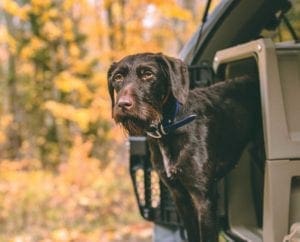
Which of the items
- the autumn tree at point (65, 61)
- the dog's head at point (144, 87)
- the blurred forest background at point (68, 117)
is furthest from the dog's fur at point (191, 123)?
the autumn tree at point (65, 61)

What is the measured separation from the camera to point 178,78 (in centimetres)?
324

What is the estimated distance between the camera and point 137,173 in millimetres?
4129

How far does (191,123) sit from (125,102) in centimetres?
51

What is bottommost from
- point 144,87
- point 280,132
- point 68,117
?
point 280,132

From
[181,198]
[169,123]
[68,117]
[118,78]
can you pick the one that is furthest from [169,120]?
[68,117]

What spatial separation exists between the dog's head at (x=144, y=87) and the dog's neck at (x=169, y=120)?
4cm

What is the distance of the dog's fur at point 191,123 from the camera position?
314 centimetres

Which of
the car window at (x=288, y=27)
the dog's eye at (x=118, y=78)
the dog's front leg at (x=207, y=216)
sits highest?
the car window at (x=288, y=27)

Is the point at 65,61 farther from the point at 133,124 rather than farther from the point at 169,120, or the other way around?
the point at 133,124

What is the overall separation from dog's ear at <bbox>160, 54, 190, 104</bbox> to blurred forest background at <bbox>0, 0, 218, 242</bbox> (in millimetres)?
3575

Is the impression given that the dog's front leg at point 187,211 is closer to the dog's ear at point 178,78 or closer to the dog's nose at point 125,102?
the dog's ear at point 178,78

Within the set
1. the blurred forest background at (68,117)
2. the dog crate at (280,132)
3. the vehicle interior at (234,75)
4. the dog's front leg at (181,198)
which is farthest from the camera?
the blurred forest background at (68,117)

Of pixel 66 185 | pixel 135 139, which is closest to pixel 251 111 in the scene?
pixel 135 139

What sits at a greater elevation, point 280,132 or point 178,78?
point 178,78
